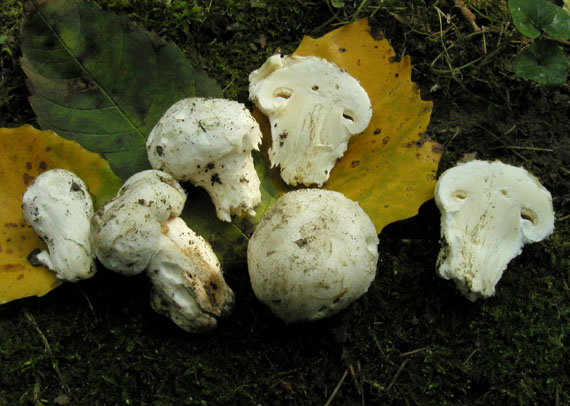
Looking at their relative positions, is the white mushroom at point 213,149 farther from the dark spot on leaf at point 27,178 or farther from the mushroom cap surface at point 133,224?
the dark spot on leaf at point 27,178

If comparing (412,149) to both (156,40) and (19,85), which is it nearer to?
(156,40)

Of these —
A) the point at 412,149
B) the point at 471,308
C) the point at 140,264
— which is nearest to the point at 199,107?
the point at 140,264

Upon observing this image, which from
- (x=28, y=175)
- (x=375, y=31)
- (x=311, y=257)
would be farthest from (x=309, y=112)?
(x=28, y=175)

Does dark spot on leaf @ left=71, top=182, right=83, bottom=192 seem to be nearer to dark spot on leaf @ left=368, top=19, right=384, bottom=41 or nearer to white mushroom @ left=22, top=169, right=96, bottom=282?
white mushroom @ left=22, top=169, right=96, bottom=282

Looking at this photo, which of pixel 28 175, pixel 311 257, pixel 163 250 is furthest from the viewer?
pixel 28 175

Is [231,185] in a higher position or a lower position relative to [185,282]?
higher

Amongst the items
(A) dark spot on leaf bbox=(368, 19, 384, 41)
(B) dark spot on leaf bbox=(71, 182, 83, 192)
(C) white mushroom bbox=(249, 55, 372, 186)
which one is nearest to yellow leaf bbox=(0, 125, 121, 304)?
(B) dark spot on leaf bbox=(71, 182, 83, 192)

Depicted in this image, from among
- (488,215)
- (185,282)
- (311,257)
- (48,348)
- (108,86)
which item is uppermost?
(108,86)

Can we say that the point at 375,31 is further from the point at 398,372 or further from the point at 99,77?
the point at 398,372
